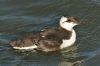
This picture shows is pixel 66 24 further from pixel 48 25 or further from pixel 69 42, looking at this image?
pixel 48 25

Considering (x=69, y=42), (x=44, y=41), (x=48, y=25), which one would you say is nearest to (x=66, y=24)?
(x=69, y=42)

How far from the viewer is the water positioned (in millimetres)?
10731

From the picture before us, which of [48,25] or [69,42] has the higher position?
[48,25]

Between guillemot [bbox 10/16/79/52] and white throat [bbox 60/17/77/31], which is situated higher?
white throat [bbox 60/17/77/31]

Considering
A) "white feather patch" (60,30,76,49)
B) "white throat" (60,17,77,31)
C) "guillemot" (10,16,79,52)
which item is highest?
"white throat" (60,17,77,31)

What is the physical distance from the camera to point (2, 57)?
35.2 feet

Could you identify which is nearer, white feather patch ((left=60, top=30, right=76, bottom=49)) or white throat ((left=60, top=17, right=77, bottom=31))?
white feather patch ((left=60, top=30, right=76, bottom=49))

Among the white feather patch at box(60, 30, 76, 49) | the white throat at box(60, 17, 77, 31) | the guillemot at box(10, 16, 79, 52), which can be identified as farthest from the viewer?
the white throat at box(60, 17, 77, 31)

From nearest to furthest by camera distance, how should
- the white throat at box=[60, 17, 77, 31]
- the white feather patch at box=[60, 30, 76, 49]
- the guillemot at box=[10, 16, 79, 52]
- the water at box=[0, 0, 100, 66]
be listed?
1. the water at box=[0, 0, 100, 66]
2. the guillemot at box=[10, 16, 79, 52]
3. the white feather patch at box=[60, 30, 76, 49]
4. the white throat at box=[60, 17, 77, 31]

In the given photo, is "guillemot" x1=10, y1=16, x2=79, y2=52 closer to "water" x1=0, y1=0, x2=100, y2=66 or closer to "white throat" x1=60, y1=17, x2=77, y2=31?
"water" x1=0, y1=0, x2=100, y2=66

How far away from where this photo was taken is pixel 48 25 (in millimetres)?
12477

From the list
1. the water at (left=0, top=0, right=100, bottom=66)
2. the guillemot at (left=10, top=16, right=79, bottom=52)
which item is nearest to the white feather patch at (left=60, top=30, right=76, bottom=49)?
the guillemot at (left=10, top=16, right=79, bottom=52)

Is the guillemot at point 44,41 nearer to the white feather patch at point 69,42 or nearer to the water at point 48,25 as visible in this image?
the white feather patch at point 69,42

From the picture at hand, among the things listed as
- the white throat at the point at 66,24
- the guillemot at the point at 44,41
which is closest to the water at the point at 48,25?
the guillemot at the point at 44,41
